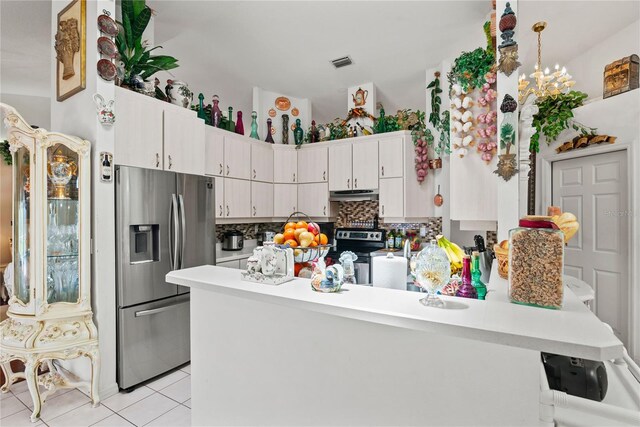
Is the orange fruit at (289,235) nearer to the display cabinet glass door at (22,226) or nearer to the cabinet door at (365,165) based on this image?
the display cabinet glass door at (22,226)

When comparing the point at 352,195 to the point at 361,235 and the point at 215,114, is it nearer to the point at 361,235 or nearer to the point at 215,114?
the point at 361,235

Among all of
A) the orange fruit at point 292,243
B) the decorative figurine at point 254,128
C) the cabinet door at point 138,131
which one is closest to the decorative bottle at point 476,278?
the orange fruit at point 292,243

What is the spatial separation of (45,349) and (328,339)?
2103 mm

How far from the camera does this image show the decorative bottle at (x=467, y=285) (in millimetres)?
1058

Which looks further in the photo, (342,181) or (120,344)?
(342,181)

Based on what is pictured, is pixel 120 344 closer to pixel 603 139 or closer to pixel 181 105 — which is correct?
pixel 181 105

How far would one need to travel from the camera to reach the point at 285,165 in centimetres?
453

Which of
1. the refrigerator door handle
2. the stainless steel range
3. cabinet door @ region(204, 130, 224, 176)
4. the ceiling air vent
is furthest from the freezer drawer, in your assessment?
the ceiling air vent

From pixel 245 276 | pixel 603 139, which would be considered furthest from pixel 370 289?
pixel 603 139

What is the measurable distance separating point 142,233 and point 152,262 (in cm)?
25

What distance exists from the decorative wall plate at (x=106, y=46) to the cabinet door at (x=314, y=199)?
108 inches

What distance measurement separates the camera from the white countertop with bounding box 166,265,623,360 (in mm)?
667

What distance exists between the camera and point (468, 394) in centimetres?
86

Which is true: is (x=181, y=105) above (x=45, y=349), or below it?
above
